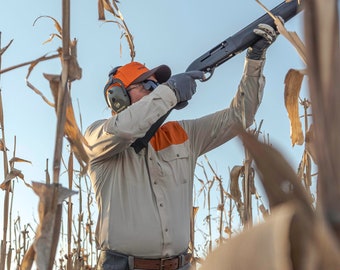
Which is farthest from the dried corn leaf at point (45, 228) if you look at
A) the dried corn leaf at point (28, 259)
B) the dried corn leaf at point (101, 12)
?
the dried corn leaf at point (101, 12)

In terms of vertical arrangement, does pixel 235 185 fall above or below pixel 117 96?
below

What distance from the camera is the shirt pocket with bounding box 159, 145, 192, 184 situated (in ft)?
7.25

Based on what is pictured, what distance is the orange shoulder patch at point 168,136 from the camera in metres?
2.32

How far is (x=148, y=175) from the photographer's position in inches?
86.5

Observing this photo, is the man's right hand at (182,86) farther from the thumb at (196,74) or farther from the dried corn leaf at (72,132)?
the dried corn leaf at (72,132)

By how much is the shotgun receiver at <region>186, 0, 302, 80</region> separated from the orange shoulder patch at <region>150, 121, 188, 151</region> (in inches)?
13.4

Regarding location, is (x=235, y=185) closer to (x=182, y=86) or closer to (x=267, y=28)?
(x=182, y=86)

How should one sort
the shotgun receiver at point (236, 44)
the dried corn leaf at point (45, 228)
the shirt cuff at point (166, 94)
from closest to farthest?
the dried corn leaf at point (45, 228), the shirt cuff at point (166, 94), the shotgun receiver at point (236, 44)

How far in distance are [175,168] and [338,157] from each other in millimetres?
2047

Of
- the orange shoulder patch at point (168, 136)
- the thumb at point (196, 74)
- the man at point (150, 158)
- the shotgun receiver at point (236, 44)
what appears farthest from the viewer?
the shotgun receiver at point (236, 44)

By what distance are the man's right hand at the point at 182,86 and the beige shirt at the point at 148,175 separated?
0.14 feet

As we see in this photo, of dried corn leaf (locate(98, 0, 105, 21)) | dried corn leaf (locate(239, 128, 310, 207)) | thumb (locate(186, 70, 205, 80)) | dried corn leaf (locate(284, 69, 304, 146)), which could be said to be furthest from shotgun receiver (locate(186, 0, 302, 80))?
dried corn leaf (locate(239, 128, 310, 207))

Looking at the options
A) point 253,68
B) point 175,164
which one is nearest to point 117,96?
point 175,164

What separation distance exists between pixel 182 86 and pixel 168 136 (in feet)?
0.76
